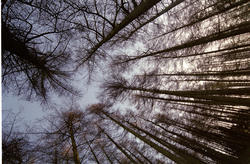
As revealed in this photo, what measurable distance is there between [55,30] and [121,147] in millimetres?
6883

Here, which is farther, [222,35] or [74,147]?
[74,147]

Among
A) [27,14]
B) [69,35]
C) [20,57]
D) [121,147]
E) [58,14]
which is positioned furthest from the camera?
[121,147]

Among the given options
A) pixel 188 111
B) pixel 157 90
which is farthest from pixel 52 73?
pixel 188 111

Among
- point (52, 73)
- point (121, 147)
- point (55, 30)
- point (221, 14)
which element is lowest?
point (121, 147)

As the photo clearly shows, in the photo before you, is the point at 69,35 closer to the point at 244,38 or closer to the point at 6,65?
the point at 6,65

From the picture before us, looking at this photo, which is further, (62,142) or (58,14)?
(62,142)

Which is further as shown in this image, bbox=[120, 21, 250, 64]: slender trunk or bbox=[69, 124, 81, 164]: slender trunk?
bbox=[69, 124, 81, 164]: slender trunk

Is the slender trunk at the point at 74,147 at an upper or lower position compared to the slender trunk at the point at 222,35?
→ lower

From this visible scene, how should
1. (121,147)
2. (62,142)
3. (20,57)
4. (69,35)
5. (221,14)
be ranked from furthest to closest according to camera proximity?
(121,147)
(62,142)
(221,14)
(69,35)
(20,57)

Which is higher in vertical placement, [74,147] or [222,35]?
[222,35]

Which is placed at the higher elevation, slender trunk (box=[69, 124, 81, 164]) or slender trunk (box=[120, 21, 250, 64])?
slender trunk (box=[120, 21, 250, 64])

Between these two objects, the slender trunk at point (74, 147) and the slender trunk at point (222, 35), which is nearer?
the slender trunk at point (222, 35)

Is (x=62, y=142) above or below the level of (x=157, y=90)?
below

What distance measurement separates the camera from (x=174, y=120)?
7.02 metres
